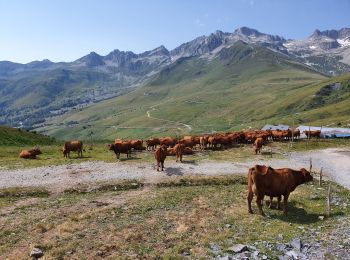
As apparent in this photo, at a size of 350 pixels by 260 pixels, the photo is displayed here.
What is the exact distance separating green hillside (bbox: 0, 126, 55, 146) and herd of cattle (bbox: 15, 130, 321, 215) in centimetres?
2053

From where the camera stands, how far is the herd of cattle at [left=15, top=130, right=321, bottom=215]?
2617 centimetres

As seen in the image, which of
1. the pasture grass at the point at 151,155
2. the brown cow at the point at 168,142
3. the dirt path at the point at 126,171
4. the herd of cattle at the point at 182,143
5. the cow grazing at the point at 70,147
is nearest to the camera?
the dirt path at the point at 126,171

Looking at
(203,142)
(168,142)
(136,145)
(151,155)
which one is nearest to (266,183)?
(151,155)

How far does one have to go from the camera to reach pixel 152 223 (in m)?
24.5

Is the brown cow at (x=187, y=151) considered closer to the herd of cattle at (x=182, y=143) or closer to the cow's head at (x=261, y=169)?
the herd of cattle at (x=182, y=143)

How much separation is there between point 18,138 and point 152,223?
2475 inches

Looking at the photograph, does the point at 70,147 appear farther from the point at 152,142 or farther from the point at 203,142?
the point at 203,142

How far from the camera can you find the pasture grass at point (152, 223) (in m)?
20.7

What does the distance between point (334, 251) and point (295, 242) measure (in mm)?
1980

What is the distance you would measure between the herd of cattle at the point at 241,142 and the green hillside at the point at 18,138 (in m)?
20.5

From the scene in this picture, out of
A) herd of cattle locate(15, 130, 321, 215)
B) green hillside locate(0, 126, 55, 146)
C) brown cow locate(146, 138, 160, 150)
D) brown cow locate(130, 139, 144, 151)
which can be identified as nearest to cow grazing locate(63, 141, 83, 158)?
herd of cattle locate(15, 130, 321, 215)

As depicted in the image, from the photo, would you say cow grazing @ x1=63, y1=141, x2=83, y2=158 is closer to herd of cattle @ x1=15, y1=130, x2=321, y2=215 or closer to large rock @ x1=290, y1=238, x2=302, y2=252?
herd of cattle @ x1=15, y1=130, x2=321, y2=215

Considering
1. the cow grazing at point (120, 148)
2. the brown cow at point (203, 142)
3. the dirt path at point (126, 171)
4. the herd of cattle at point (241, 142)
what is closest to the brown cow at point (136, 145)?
the herd of cattle at point (241, 142)

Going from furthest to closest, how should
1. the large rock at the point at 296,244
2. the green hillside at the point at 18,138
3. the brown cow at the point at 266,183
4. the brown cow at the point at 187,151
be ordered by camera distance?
1. the green hillside at the point at 18,138
2. the brown cow at the point at 187,151
3. the brown cow at the point at 266,183
4. the large rock at the point at 296,244
